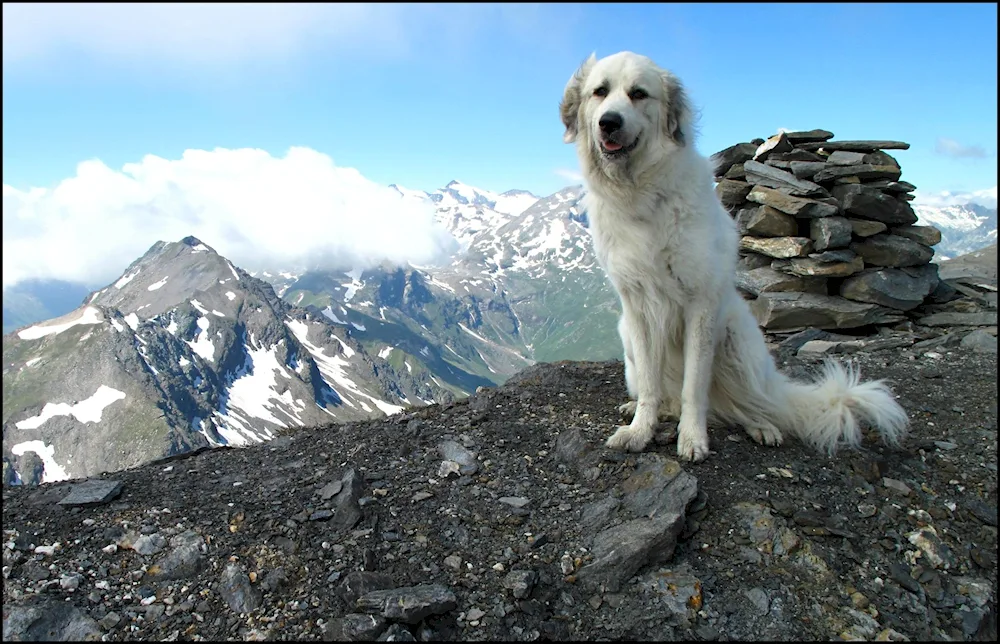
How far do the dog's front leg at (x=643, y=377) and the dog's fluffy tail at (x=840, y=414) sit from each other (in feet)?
5.46

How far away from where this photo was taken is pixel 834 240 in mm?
13734

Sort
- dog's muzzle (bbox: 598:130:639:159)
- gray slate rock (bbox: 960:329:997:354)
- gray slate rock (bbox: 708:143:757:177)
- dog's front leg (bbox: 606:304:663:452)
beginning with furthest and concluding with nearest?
gray slate rock (bbox: 708:143:757:177) < gray slate rock (bbox: 960:329:997:354) < dog's front leg (bbox: 606:304:663:452) < dog's muzzle (bbox: 598:130:639:159)

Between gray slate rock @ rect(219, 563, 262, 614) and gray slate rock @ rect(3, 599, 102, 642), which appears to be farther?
gray slate rock @ rect(219, 563, 262, 614)

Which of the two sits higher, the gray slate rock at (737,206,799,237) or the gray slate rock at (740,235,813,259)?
the gray slate rock at (737,206,799,237)

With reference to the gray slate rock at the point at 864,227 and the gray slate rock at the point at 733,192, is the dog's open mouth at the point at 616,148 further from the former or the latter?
the gray slate rock at the point at 864,227

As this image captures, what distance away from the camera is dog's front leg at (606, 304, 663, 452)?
→ 6.28m

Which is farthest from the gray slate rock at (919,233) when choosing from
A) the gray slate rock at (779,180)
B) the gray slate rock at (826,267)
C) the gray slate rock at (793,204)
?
the gray slate rock at (779,180)

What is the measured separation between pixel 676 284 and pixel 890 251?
1132 centimetres

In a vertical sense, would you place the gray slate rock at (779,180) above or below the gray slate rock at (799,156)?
below

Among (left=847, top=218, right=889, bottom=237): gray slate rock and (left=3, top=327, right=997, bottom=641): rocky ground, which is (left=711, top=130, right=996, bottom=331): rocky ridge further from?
(left=3, top=327, right=997, bottom=641): rocky ground

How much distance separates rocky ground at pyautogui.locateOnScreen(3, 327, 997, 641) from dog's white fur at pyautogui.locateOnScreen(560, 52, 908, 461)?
355 mm

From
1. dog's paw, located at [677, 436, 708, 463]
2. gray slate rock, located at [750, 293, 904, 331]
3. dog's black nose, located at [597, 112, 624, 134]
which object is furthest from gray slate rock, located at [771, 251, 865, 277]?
dog's black nose, located at [597, 112, 624, 134]

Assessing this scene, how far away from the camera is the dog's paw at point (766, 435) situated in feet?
21.3

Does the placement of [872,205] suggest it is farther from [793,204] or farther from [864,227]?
[793,204]
